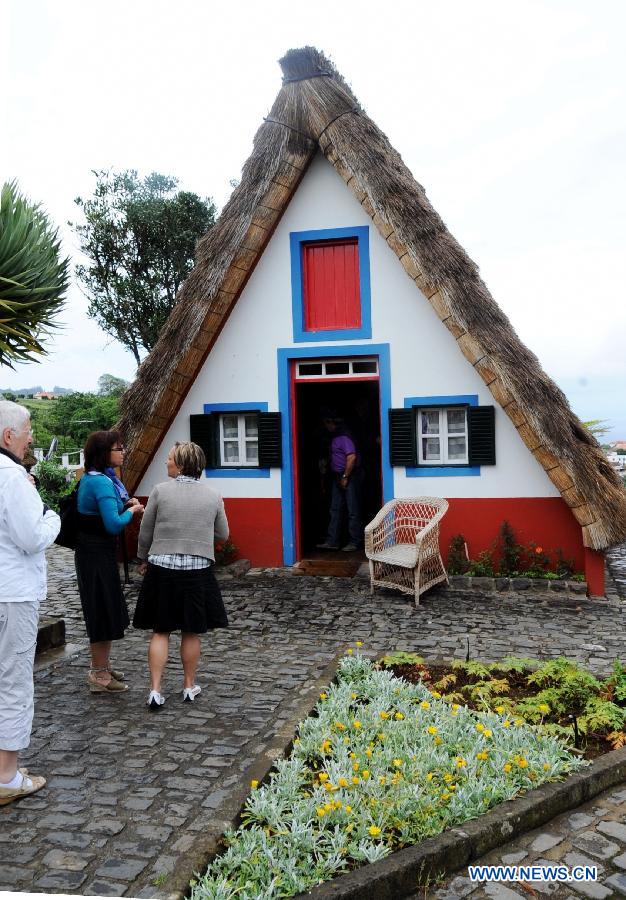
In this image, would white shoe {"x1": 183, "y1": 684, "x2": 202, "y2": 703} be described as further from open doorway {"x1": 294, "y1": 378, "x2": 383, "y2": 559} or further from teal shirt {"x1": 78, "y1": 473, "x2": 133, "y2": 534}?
open doorway {"x1": 294, "y1": 378, "x2": 383, "y2": 559}

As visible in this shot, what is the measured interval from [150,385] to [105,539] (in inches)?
182

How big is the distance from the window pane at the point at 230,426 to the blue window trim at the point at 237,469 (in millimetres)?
230

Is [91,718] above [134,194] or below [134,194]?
below

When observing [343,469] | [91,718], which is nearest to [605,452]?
[343,469]

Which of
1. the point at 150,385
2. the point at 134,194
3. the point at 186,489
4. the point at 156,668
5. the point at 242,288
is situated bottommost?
the point at 156,668

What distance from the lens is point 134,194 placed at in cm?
1995

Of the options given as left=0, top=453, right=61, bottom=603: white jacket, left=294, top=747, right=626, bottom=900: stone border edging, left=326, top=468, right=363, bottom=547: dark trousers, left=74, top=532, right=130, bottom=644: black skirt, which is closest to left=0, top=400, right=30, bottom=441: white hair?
left=0, top=453, right=61, bottom=603: white jacket

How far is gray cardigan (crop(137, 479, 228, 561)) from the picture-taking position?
4820mm

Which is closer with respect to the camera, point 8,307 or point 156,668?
point 156,668

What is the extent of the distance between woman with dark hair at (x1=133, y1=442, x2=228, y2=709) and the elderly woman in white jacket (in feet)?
3.68

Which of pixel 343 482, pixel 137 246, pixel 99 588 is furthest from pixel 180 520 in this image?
pixel 137 246

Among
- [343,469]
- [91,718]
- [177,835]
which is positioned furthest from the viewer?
[343,469]

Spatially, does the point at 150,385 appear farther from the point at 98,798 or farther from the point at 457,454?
the point at 98,798

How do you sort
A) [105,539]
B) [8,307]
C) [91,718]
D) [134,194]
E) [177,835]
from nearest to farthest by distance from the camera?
1. [177,835]
2. [91,718]
3. [105,539]
4. [8,307]
5. [134,194]
